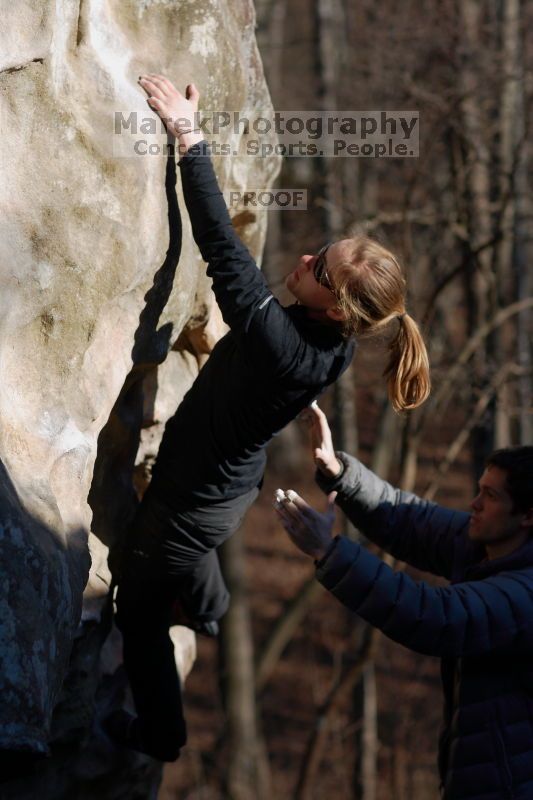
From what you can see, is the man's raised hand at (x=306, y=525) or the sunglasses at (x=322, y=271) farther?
the sunglasses at (x=322, y=271)

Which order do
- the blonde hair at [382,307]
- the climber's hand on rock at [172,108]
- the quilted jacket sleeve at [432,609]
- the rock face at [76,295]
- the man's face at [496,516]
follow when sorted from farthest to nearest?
the climber's hand on rock at [172,108] < the man's face at [496,516] < the blonde hair at [382,307] < the quilted jacket sleeve at [432,609] < the rock face at [76,295]

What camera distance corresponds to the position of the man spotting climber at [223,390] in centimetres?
345

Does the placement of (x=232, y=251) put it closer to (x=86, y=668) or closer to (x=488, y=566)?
(x=488, y=566)

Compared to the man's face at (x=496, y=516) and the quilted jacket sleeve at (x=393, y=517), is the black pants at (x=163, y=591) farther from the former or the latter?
the man's face at (x=496, y=516)

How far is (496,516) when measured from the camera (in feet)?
11.6

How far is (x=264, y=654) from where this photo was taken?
11.1 meters

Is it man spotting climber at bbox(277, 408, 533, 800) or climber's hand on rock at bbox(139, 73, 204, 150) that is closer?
man spotting climber at bbox(277, 408, 533, 800)

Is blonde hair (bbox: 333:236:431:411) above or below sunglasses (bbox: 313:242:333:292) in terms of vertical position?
below

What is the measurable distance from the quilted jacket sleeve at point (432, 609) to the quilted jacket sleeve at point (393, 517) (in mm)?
618

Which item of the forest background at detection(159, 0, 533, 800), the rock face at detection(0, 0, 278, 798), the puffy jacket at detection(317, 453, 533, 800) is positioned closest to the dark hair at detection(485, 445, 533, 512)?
the puffy jacket at detection(317, 453, 533, 800)

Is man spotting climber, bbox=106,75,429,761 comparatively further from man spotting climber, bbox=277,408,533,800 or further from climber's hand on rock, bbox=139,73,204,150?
man spotting climber, bbox=277,408,533,800

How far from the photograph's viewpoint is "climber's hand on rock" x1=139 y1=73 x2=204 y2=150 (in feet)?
12.2

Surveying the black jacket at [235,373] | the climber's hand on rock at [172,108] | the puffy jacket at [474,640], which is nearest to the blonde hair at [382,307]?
the black jacket at [235,373]

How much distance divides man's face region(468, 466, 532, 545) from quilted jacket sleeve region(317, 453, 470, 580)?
0.33m
